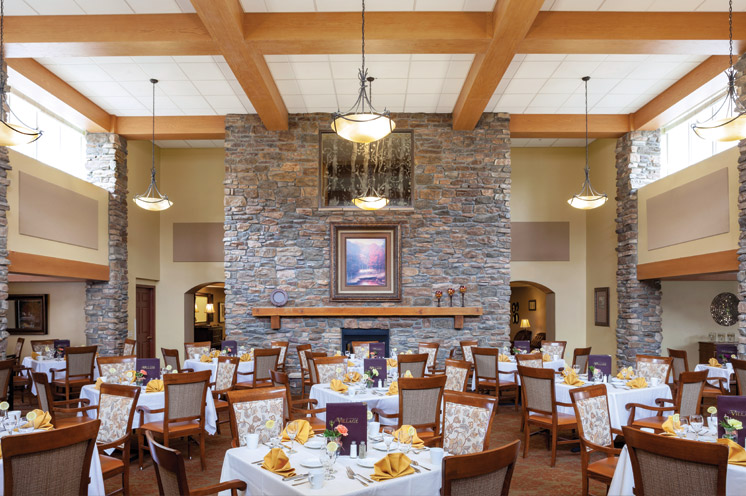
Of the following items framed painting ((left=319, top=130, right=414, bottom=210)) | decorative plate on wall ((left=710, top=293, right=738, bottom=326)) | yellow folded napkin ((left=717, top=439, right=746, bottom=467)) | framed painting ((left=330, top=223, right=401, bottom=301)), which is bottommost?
yellow folded napkin ((left=717, top=439, right=746, bottom=467))

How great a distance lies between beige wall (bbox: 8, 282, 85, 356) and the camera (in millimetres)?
11078

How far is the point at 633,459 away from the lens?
2900 millimetres

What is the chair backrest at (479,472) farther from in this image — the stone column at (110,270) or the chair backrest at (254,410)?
the stone column at (110,270)

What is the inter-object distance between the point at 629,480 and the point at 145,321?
37.2 ft

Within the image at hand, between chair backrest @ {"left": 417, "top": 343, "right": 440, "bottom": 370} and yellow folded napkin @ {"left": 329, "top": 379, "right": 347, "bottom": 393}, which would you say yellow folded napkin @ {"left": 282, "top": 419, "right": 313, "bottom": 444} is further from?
chair backrest @ {"left": 417, "top": 343, "right": 440, "bottom": 370}

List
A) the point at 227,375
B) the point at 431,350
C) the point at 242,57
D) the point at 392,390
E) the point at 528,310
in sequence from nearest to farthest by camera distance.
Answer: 1. the point at 392,390
2. the point at 227,375
3. the point at 242,57
4. the point at 431,350
5. the point at 528,310

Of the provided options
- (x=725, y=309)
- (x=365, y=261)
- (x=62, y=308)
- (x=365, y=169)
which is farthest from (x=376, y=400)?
(x=725, y=309)

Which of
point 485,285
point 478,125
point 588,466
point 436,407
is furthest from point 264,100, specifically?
point 588,466

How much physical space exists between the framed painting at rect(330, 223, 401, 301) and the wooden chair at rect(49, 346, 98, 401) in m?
4.05

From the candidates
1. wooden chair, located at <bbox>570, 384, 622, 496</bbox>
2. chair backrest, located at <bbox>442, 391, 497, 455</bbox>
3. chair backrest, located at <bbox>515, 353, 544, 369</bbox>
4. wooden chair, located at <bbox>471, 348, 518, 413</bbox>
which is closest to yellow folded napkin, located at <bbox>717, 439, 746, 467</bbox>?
wooden chair, located at <bbox>570, 384, 622, 496</bbox>

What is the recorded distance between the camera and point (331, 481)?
113 inches

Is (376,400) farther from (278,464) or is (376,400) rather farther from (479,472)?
(479,472)

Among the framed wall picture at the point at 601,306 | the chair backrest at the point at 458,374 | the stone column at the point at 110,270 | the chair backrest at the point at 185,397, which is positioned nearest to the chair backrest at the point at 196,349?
the stone column at the point at 110,270

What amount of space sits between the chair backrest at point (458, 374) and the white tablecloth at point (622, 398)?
3.33ft
